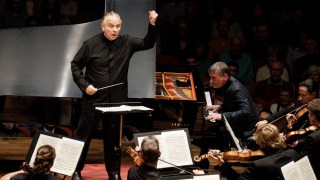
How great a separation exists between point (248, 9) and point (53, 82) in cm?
459

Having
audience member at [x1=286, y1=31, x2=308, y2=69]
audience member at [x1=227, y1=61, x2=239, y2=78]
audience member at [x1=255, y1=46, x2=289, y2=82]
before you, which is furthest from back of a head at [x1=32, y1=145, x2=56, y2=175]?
audience member at [x1=286, y1=31, x2=308, y2=69]

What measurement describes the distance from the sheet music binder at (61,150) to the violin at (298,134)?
1.66 metres

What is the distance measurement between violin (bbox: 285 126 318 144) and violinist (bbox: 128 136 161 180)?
1312 millimetres

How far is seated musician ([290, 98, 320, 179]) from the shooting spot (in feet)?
15.9

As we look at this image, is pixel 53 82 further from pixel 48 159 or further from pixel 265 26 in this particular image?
pixel 265 26

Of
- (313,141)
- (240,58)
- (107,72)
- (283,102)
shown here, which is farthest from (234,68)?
(313,141)

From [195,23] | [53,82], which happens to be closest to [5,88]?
[53,82]

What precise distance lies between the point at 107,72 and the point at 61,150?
3.16ft

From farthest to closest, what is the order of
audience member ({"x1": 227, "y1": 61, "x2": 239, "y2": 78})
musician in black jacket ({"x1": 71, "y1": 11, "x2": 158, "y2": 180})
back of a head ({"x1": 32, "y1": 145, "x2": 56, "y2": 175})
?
audience member ({"x1": 227, "y1": 61, "x2": 239, "y2": 78})
musician in black jacket ({"x1": 71, "y1": 11, "x2": 158, "y2": 180})
back of a head ({"x1": 32, "y1": 145, "x2": 56, "y2": 175})

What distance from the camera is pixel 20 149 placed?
6961mm

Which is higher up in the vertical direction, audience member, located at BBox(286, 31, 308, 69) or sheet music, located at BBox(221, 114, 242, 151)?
audience member, located at BBox(286, 31, 308, 69)

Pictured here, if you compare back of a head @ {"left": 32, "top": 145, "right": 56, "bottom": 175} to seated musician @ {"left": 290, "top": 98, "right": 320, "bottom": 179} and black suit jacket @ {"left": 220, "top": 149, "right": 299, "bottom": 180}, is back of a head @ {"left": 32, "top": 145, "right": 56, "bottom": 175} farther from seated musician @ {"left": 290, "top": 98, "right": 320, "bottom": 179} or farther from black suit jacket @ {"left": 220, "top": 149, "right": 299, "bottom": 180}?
seated musician @ {"left": 290, "top": 98, "right": 320, "bottom": 179}

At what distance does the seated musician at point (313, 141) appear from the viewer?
485cm

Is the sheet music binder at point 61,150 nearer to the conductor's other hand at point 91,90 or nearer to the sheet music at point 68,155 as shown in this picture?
the sheet music at point 68,155
